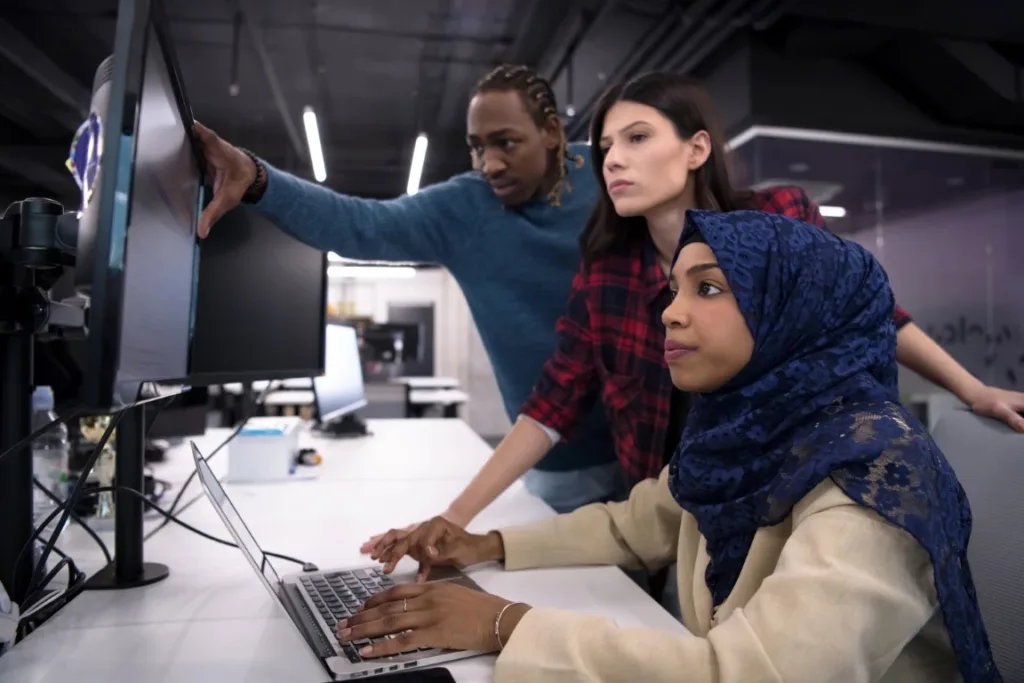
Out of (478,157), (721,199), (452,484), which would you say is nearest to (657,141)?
(721,199)

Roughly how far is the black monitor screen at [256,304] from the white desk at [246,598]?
0.94 ft

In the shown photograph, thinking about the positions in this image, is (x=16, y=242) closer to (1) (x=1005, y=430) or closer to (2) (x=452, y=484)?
(2) (x=452, y=484)

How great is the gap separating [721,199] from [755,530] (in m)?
0.67

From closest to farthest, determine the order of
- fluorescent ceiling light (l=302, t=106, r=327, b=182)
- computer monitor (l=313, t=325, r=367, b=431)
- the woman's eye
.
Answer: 1. the woman's eye
2. computer monitor (l=313, t=325, r=367, b=431)
3. fluorescent ceiling light (l=302, t=106, r=327, b=182)

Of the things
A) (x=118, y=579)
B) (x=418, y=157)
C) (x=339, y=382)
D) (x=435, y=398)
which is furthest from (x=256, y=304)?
(x=418, y=157)

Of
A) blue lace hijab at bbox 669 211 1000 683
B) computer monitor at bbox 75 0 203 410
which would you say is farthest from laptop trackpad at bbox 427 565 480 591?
computer monitor at bbox 75 0 203 410

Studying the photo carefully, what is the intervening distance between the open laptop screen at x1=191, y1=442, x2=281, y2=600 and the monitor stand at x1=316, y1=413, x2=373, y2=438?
1.60 metres

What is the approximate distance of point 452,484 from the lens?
1.70 m

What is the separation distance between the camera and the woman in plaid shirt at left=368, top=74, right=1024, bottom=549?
1.19 m

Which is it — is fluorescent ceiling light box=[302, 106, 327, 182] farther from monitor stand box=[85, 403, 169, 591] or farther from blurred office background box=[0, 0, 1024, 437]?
monitor stand box=[85, 403, 169, 591]

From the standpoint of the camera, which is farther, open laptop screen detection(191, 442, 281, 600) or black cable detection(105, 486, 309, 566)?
black cable detection(105, 486, 309, 566)

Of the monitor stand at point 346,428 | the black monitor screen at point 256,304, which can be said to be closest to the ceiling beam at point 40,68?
the monitor stand at point 346,428

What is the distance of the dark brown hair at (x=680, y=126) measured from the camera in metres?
1.20

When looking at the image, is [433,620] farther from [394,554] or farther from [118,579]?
[118,579]
